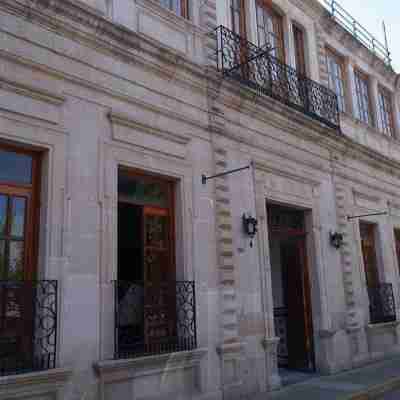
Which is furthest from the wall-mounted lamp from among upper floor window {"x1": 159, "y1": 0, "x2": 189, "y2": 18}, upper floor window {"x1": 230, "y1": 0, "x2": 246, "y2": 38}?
upper floor window {"x1": 159, "y1": 0, "x2": 189, "y2": 18}

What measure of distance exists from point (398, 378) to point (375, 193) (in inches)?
200

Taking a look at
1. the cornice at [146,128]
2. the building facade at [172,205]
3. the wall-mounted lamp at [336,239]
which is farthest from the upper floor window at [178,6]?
the wall-mounted lamp at [336,239]

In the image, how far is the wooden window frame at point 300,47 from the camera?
10523 mm

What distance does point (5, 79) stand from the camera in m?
5.11

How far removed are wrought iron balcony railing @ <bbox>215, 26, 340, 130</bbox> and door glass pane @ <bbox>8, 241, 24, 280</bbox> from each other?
4405mm

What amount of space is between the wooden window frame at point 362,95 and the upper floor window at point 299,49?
2.75m

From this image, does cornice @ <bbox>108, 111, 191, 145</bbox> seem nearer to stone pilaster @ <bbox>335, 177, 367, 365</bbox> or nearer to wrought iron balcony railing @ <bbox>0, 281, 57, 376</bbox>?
wrought iron balcony railing @ <bbox>0, 281, 57, 376</bbox>

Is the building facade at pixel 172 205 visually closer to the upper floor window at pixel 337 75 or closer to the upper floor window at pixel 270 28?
the upper floor window at pixel 270 28

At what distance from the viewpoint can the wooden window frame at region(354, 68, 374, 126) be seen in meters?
12.8

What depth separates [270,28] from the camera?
9.90 meters

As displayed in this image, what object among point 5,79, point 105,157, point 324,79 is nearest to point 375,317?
point 324,79

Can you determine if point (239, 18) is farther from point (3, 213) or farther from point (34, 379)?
point (34, 379)

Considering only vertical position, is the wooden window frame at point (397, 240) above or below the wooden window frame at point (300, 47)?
below

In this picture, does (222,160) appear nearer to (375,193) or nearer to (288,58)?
(288,58)
